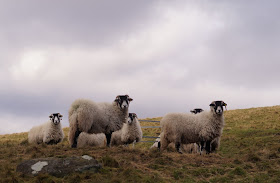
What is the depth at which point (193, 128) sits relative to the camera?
1616cm

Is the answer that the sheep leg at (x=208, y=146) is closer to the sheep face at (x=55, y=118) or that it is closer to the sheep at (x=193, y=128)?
the sheep at (x=193, y=128)

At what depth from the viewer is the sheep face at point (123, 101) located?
1546 centimetres

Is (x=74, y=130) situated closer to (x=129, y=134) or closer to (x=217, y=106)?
(x=129, y=134)

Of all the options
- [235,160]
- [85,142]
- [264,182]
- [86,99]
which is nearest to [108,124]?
[86,99]

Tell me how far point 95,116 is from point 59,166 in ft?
16.0

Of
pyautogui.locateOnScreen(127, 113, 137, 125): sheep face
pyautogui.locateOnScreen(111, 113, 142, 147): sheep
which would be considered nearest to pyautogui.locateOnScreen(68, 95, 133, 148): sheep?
pyautogui.locateOnScreen(127, 113, 137, 125): sheep face

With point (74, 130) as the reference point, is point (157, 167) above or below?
below

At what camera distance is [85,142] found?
62.6ft

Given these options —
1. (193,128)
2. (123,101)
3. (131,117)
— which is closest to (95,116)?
(123,101)

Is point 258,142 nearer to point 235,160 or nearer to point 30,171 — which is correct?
point 235,160

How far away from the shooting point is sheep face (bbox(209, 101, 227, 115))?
16.3m

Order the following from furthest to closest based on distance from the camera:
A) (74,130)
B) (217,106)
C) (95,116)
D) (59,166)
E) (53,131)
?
(53,131) → (217,106) → (95,116) → (74,130) → (59,166)

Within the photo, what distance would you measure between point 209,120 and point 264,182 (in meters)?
5.97

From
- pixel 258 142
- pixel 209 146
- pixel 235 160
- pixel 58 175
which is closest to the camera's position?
pixel 58 175
